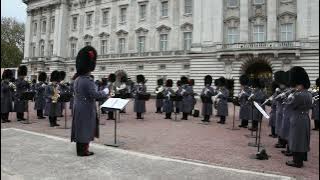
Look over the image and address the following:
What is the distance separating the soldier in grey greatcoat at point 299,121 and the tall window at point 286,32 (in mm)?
26485

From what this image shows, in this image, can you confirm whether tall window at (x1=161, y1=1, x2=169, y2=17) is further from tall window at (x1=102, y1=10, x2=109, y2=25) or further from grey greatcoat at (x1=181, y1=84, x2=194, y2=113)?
grey greatcoat at (x1=181, y1=84, x2=194, y2=113)

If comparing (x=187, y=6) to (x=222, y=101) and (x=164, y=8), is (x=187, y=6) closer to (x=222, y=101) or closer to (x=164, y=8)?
(x=164, y=8)

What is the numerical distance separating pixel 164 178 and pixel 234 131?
24.3ft

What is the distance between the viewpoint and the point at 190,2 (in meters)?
39.3

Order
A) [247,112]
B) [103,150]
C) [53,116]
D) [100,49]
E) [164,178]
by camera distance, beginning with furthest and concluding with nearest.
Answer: [100,49] < [247,112] < [53,116] < [103,150] < [164,178]

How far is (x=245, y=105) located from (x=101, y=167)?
843 centimetres

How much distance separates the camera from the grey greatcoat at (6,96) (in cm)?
1338

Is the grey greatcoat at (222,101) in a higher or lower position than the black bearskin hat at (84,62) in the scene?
lower

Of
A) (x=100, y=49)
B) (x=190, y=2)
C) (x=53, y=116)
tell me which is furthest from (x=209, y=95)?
(x=100, y=49)

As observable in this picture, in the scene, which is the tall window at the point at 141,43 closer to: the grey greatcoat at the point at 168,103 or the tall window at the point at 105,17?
the tall window at the point at 105,17

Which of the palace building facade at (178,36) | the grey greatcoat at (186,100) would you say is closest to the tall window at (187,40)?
the palace building facade at (178,36)

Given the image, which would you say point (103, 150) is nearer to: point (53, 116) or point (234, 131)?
point (53, 116)

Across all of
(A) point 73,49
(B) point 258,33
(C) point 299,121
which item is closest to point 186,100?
(C) point 299,121

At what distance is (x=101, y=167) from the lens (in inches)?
251
